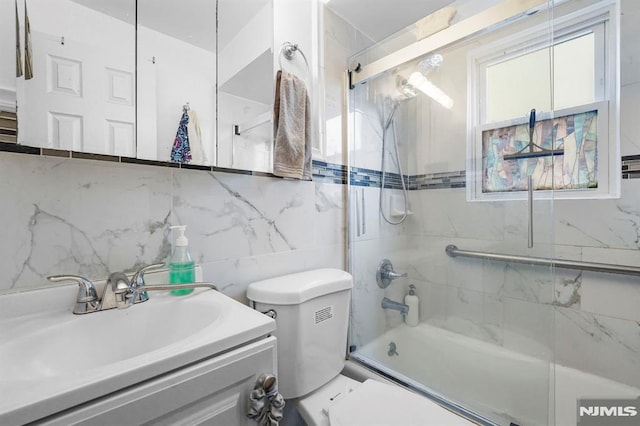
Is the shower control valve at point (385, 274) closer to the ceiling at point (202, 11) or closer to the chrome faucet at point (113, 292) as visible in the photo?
the chrome faucet at point (113, 292)

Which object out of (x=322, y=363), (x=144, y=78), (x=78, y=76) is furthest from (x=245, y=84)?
(x=322, y=363)

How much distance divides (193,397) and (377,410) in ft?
2.03

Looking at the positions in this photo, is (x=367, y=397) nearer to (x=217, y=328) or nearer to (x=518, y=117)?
(x=217, y=328)

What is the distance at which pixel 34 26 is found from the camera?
2.27 ft

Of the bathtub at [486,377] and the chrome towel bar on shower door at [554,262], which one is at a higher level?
the chrome towel bar on shower door at [554,262]

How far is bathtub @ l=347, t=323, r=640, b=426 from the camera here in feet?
3.58

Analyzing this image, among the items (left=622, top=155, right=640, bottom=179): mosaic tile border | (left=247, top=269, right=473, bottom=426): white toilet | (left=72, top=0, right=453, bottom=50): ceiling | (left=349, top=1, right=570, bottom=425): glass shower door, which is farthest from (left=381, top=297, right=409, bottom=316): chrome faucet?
(left=72, top=0, right=453, bottom=50): ceiling

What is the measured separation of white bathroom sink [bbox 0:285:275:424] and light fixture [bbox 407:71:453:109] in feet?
4.70

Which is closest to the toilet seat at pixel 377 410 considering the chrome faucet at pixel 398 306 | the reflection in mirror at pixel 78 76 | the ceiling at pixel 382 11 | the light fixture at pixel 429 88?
the chrome faucet at pixel 398 306

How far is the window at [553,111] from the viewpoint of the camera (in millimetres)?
1229

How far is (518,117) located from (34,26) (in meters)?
1.74

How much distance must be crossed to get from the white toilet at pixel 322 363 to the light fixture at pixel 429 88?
1.10 metres

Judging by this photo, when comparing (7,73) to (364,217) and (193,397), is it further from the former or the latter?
(364,217)

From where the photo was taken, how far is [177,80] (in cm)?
91
